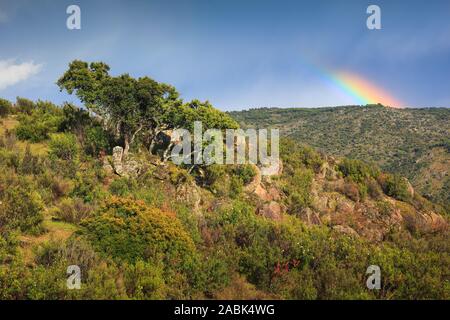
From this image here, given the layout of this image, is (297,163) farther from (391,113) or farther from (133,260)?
(391,113)

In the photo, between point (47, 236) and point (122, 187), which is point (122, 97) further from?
point (47, 236)

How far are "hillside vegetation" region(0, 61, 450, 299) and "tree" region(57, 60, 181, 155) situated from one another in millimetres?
97

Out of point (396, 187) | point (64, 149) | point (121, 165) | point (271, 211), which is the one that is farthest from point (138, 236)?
point (396, 187)

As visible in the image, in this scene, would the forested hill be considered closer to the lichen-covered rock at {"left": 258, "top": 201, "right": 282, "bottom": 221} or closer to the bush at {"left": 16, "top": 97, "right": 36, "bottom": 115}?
the lichen-covered rock at {"left": 258, "top": 201, "right": 282, "bottom": 221}

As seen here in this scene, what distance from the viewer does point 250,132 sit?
3297 centimetres

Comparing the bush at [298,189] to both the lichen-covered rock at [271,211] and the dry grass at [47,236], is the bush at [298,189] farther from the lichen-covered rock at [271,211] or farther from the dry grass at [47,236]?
the dry grass at [47,236]

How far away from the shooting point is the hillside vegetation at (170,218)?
1040 centimetres

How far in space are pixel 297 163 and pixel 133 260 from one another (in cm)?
2328

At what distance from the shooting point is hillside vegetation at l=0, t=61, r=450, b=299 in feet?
34.1

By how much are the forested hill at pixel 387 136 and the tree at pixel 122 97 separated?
55548 millimetres

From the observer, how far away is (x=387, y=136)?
10369 cm

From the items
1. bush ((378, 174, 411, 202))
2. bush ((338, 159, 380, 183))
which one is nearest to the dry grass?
bush ((338, 159, 380, 183))

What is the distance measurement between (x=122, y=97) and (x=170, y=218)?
504 inches

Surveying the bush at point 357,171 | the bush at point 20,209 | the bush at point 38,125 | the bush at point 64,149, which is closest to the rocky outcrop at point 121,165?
the bush at point 64,149
